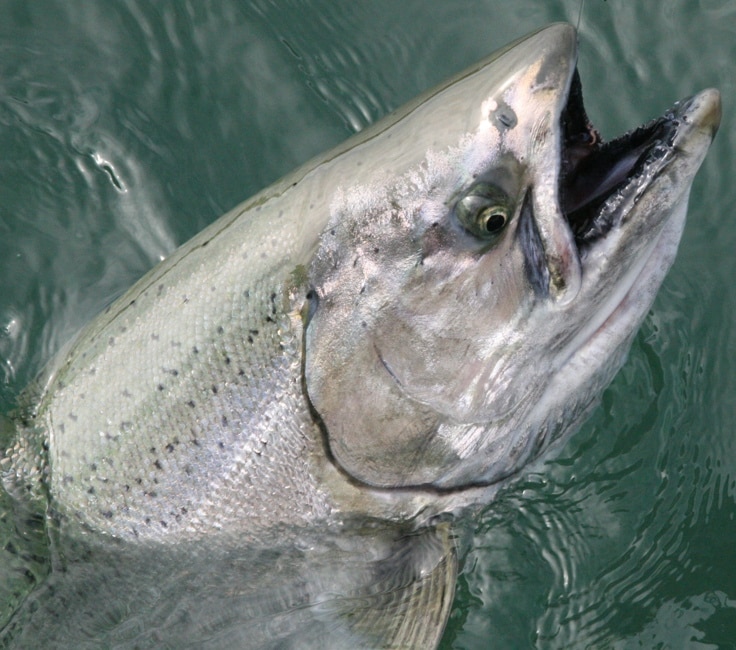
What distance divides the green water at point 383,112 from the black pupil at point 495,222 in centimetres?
173

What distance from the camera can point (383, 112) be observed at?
4957 mm

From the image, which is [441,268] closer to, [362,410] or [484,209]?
[484,209]

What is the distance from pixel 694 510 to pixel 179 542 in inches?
91.7

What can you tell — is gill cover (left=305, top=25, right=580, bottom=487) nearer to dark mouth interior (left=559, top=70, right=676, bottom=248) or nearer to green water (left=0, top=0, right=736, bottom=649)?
dark mouth interior (left=559, top=70, right=676, bottom=248)

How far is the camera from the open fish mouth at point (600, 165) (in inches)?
106

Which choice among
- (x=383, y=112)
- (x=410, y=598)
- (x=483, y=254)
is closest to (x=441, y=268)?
(x=483, y=254)

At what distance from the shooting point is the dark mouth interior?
2697 millimetres

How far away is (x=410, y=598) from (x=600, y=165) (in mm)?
1456

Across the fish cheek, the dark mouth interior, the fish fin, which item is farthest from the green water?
the dark mouth interior

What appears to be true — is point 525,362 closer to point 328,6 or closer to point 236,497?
point 236,497

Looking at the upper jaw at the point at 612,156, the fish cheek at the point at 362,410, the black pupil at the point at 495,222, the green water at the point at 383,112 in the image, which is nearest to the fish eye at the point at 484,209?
the black pupil at the point at 495,222

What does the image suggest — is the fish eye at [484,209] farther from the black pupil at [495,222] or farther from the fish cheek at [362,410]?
the fish cheek at [362,410]

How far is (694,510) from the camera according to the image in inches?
169

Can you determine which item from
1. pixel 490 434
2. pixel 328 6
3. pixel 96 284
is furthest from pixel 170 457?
pixel 328 6
